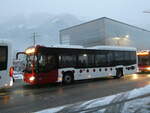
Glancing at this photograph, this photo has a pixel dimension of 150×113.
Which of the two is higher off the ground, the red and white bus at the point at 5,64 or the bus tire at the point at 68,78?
the red and white bus at the point at 5,64

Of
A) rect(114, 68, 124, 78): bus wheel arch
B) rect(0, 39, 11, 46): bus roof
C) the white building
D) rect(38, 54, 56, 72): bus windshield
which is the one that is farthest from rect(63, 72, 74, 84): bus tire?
the white building

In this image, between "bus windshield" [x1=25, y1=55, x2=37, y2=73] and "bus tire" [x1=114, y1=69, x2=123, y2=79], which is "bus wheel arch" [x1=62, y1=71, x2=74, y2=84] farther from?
"bus tire" [x1=114, y1=69, x2=123, y2=79]

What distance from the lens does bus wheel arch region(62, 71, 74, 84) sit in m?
14.2

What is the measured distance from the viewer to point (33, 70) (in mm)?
12758

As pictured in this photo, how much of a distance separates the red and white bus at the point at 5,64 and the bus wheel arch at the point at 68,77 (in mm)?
4425

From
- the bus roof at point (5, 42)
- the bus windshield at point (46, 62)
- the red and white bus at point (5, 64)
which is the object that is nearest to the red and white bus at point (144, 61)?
the bus windshield at point (46, 62)

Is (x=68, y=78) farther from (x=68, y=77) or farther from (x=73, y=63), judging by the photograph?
(x=73, y=63)

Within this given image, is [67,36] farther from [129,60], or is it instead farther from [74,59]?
[74,59]

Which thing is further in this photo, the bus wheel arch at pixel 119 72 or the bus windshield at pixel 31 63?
the bus wheel arch at pixel 119 72

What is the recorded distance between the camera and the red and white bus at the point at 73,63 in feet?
42.6

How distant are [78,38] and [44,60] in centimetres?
3541

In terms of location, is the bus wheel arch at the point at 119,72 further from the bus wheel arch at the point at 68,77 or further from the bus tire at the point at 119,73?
the bus wheel arch at the point at 68,77

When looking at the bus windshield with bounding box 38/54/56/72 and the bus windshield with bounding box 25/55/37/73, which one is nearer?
the bus windshield with bounding box 25/55/37/73

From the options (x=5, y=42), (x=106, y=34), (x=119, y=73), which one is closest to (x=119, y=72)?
(x=119, y=73)
